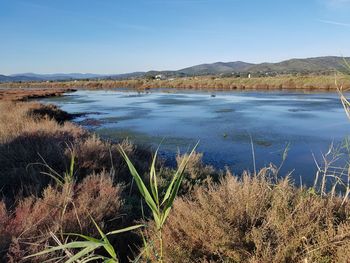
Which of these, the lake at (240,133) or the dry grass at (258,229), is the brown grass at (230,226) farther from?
the lake at (240,133)

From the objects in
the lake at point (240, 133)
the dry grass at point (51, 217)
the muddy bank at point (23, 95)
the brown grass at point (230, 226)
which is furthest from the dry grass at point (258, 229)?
the muddy bank at point (23, 95)

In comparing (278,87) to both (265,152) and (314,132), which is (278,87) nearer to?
(314,132)

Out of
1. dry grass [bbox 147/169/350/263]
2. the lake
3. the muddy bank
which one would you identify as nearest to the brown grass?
dry grass [bbox 147/169/350/263]

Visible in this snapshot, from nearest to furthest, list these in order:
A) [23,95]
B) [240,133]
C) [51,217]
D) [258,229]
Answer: [258,229], [51,217], [240,133], [23,95]

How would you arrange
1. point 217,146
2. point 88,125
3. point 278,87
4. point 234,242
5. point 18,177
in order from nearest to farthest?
point 234,242, point 18,177, point 217,146, point 88,125, point 278,87

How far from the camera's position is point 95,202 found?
440 centimetres

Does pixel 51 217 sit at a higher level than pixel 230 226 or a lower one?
lower

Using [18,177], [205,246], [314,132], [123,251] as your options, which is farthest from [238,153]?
[205,246]

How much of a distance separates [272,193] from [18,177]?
15.1 feet

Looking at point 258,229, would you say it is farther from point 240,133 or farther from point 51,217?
point 240,133

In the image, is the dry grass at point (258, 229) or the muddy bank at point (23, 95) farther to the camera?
the muddy bank at point (23, 95)

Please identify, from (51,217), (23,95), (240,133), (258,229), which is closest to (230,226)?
(258,229)

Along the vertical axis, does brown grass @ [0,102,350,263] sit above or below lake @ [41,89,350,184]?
above

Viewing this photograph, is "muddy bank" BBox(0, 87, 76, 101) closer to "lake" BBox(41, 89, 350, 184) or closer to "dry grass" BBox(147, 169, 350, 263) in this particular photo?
"lake" BBox(41, 89, 350, 184)
